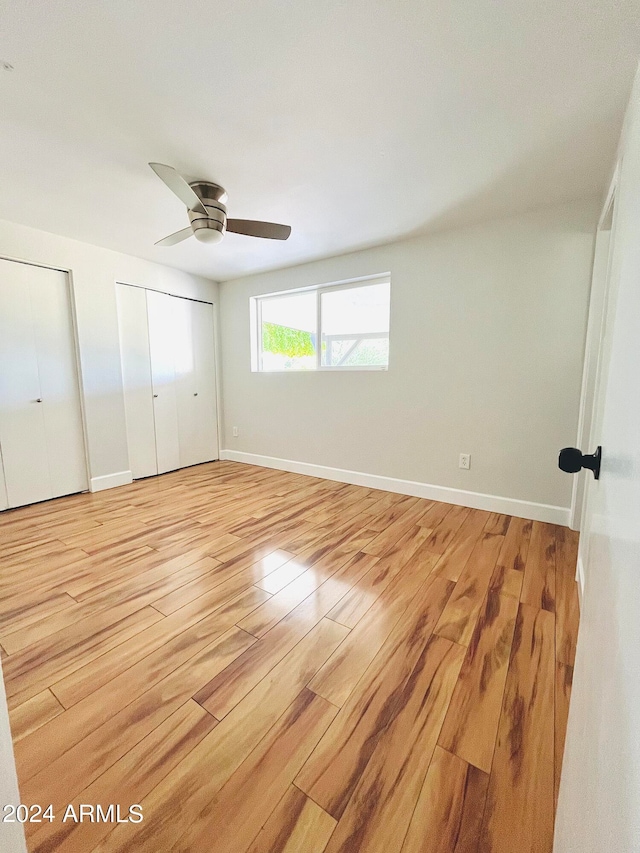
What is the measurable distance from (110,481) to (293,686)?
299 centimetres

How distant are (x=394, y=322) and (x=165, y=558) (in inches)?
100

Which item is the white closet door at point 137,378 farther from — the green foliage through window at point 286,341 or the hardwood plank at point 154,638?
the hardwood plank at point 154,638

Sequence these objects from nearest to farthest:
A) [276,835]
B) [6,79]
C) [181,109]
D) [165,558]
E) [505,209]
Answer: [276,835] → [6,79] → [181,109] → [165,558] → [505,209]

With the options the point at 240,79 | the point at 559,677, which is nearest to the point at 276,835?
the point at 559,677

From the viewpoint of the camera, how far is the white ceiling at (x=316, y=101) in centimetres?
112

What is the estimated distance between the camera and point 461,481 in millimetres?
2799

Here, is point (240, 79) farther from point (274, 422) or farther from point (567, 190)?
point (274, 422)

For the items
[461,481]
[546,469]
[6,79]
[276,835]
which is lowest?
[276,835]

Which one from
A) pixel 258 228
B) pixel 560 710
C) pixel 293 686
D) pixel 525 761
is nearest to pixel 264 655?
pixel 293 686

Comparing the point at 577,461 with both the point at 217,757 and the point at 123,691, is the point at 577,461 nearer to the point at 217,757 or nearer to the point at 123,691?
the point at 217,757

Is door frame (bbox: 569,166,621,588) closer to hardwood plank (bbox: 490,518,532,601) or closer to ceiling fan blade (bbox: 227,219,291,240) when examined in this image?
hardwood plank (bbox: 490,518,532,601)

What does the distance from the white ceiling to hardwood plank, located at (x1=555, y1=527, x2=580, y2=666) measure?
2.22m

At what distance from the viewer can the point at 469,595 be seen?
5.40 ft

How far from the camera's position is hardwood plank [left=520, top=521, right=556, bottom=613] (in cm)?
161
